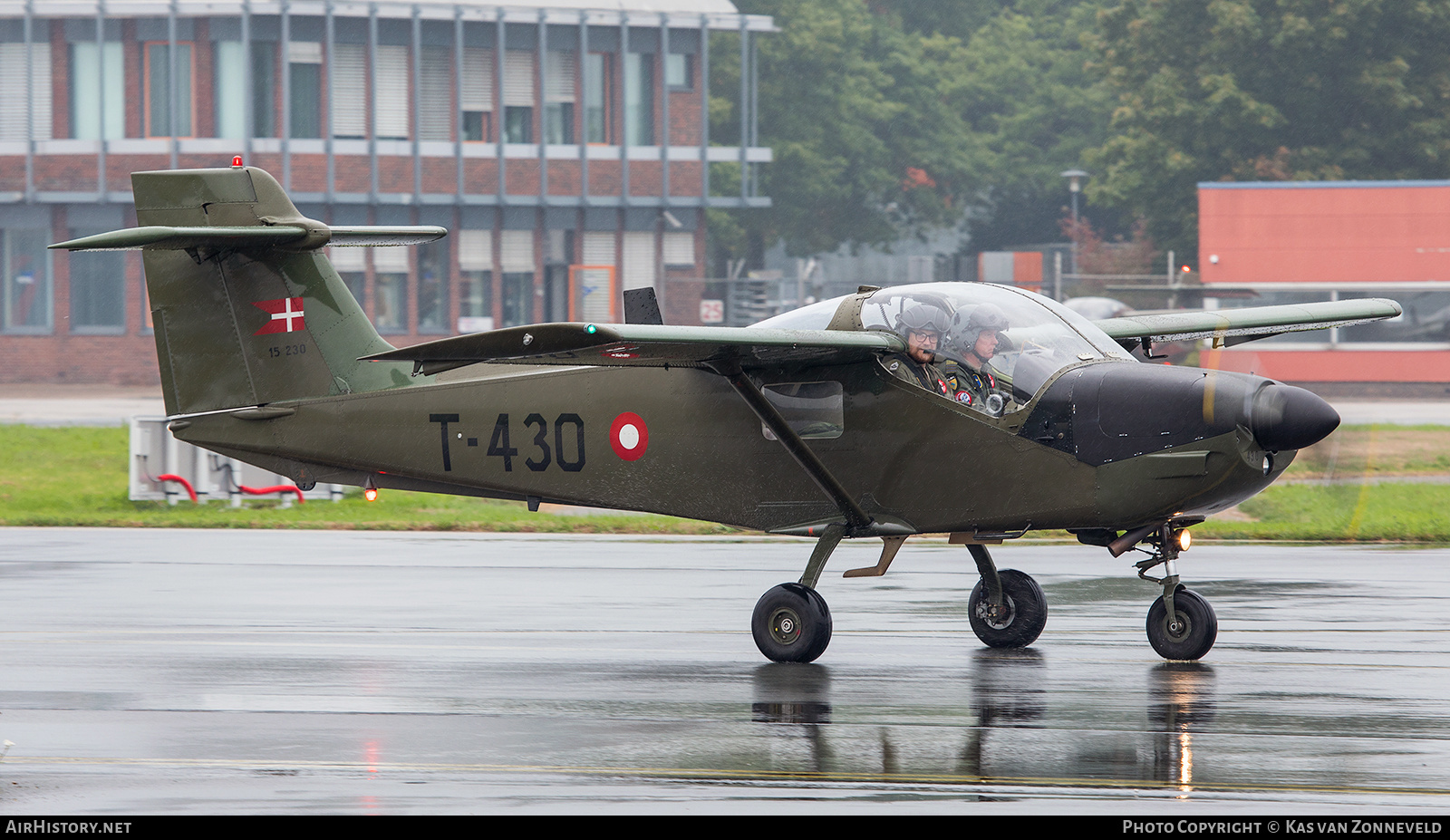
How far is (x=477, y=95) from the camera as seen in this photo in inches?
2087

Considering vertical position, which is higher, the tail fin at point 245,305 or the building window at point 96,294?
the building window at point 96,294

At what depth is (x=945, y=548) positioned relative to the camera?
18.6 metres

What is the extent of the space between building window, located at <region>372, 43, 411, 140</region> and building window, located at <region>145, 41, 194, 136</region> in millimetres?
5315

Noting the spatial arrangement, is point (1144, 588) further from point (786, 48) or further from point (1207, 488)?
point (786, 48)

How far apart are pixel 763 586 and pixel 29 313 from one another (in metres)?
42.5

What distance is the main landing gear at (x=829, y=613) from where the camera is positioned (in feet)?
37.0

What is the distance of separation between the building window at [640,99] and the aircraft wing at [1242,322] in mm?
42262

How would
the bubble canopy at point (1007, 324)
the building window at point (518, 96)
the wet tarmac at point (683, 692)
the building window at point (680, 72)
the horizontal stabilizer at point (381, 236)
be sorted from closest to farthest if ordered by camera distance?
the wet tarmac at point (683, 692) < the bubble canopy at point (1007, 324) < the horizontal stabilizer at point (381, 236) < the building window at point (518, 96) < the building window at point (680, 72)

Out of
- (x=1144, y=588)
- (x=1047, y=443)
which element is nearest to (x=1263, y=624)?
(x=1144, y=588)

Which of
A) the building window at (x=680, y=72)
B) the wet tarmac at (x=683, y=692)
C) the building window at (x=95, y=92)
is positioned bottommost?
the wet tarmac at (x=683, y=692)

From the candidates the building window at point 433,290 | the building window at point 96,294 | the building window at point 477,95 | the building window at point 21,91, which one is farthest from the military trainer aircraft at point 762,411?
the building window at point 21,91

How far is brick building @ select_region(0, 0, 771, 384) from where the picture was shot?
1989 inches

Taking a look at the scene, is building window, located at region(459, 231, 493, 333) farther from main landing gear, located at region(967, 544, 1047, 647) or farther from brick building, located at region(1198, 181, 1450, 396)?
main landing gear, located at region(967, 544, 1047, 647)

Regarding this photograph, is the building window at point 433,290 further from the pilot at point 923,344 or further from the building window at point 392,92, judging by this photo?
the pilot at point 923,344
